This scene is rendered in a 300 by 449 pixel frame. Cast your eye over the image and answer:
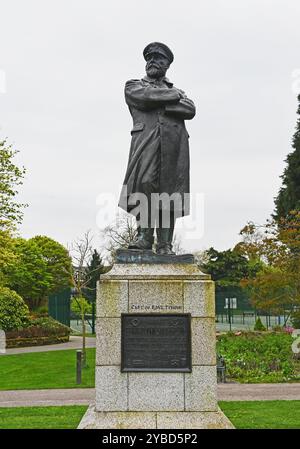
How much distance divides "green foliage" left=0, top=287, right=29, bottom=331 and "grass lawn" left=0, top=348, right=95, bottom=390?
4.98 metres

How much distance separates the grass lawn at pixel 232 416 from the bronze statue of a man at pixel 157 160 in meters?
3.71

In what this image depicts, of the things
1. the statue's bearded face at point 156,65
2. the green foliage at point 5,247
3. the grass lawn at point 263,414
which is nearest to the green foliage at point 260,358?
the grass lawn at point 263,414

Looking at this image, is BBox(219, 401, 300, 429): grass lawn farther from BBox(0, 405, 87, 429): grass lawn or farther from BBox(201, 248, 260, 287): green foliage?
BBox(201, 248, 260, 287): green foliage

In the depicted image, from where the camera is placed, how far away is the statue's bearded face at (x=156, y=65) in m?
7.36

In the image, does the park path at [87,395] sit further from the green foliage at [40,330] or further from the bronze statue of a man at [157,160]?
the green foliage at [40,330]

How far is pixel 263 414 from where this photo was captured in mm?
9844

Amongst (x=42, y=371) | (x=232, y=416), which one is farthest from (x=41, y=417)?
(x=42, y=371)

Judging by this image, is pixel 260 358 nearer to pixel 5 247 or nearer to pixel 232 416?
pixel 232 416

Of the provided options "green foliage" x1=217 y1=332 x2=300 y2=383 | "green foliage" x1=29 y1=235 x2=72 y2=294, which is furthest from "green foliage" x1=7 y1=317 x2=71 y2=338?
"green foliage" x1=29 y1=235 x2=72 y2=294

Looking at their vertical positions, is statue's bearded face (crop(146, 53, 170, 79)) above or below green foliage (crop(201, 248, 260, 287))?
above

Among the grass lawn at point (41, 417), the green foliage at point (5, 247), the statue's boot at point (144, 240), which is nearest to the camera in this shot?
the statue's boot at point (144, 240)

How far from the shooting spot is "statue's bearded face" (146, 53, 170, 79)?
7359mm

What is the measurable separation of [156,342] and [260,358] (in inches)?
488

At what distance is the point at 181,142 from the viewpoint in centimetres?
739
